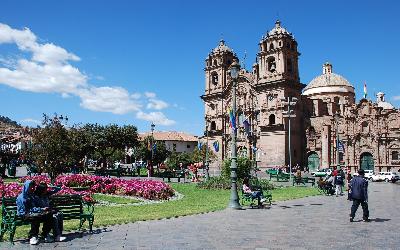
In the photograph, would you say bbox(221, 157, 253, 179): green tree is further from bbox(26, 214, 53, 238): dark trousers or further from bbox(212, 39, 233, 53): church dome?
bbox(212, 39, 233, 53): church dome

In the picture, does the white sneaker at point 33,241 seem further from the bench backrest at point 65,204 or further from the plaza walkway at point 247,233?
the bench backrest at point 65,204

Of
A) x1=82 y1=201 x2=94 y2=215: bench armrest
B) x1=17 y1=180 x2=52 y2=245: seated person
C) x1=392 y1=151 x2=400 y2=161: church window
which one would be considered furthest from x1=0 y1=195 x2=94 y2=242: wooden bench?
x1=392 y1=151 x2=400 y2=161: church window

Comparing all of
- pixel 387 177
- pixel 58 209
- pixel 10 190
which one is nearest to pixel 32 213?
pixel 58 209

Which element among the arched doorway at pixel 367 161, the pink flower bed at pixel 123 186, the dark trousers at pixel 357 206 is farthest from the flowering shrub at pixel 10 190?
the arched doorway at pixel 367 161

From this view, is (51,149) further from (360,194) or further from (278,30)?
(278,30)

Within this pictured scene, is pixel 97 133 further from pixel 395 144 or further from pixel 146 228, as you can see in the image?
pixel 146 228

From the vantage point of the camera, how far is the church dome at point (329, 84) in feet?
245

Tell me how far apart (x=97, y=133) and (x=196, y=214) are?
4274 centimetres

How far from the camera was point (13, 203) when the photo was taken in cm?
1034

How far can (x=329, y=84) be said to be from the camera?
75875mm

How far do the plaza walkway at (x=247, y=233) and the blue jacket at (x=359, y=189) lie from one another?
735 mm

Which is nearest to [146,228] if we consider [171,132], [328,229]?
[328,229]

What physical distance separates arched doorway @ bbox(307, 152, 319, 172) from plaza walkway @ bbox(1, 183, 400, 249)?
168 feet

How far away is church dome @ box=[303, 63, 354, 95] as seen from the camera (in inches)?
2945
